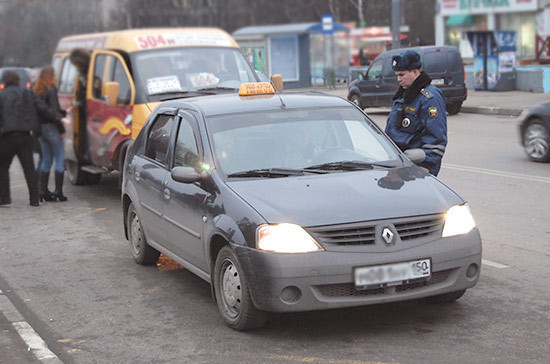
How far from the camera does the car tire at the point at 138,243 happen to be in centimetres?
809

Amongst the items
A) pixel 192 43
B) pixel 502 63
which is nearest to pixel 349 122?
pixel 192 43

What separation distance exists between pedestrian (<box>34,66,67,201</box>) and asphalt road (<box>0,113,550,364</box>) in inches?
81.9

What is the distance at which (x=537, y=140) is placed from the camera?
14406 millimetres

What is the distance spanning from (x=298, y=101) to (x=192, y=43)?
18.5ft

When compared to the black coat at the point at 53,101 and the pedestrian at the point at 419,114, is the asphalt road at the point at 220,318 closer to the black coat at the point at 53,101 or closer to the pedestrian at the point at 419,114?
the pedestrian at the point at 419,114

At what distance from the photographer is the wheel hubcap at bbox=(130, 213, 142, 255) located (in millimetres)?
8227

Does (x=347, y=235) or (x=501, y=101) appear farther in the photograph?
(x=501, y=101)

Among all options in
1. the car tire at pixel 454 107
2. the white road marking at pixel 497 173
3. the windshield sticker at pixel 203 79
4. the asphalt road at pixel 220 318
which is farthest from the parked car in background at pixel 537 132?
the car tire at pixel 454 107

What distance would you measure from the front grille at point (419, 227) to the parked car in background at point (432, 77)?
A: 711 inches

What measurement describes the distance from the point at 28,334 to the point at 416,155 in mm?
3074

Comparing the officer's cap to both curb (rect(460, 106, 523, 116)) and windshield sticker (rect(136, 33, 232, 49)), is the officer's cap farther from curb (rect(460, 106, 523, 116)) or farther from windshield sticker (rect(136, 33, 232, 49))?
curb (rect(460, 106, 523, 116))

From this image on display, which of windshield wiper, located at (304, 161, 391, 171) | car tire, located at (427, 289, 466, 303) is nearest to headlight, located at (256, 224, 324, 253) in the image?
windshield wiper, located at (304, 161, 391, 171)

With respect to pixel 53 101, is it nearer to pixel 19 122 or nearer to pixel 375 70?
pixel 19 122

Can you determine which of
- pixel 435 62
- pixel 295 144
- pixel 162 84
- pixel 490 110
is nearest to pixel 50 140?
pixel 162 84
